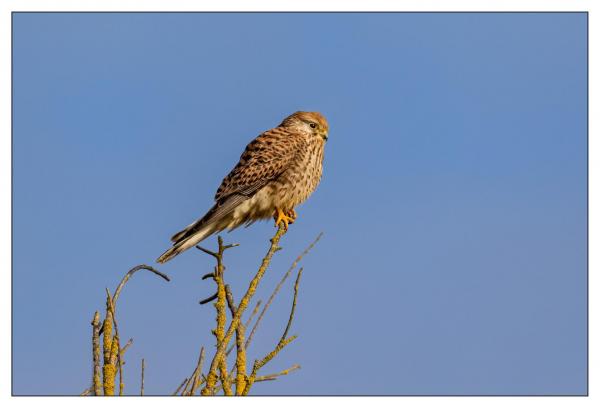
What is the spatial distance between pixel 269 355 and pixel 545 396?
4.72 ft

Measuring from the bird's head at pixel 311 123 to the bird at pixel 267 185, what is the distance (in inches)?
7.2

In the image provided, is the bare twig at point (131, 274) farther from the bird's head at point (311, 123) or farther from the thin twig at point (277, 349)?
the bird's head at point (311, 123)

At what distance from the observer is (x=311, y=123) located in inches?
287

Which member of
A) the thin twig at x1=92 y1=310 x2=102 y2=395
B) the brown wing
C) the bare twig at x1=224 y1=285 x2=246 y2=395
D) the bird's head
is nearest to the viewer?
the thin twig at x1=92 y1=310 x2=102 y2=395

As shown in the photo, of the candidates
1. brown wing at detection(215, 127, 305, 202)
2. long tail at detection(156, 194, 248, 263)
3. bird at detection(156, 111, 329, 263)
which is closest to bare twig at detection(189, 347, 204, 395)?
long tail at detection(156, 194, 248, 263)

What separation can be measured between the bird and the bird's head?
0.60ft

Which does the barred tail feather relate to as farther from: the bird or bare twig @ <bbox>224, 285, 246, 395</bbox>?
bare twig @ <bbox>224, 285, 246, 395</bbox>

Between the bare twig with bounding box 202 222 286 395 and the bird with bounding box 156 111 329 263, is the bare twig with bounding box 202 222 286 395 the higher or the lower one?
the lower one

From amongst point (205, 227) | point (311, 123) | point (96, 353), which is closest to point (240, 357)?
point (96, 353)

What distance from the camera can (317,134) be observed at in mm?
7262

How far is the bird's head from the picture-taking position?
7.27 metres

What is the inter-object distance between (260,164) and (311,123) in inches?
26.0
